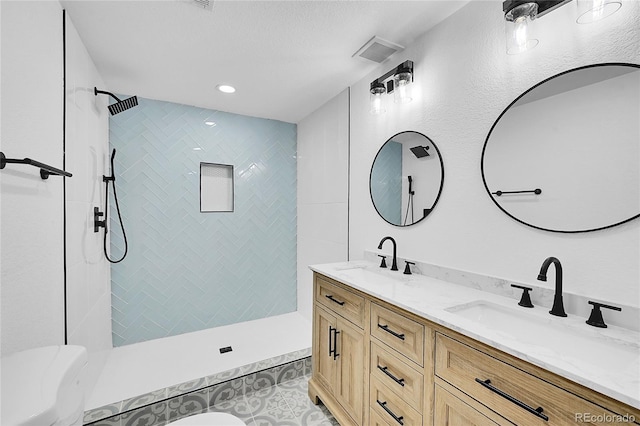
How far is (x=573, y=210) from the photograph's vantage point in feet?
3.74

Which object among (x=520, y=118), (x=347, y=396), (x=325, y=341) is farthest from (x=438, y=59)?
(x=347, y=396)

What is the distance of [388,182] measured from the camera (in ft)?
6.90

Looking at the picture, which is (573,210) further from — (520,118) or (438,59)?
(438,59)

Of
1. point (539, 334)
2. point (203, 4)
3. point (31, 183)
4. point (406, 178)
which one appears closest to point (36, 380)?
point (31, 183)

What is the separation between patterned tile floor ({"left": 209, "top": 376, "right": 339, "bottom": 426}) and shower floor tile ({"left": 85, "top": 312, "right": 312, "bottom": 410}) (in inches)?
9.8

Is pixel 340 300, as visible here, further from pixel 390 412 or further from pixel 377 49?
pixel 377 49

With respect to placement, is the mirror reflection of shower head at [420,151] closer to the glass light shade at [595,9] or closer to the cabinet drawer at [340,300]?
the glass light shade at [595,9]

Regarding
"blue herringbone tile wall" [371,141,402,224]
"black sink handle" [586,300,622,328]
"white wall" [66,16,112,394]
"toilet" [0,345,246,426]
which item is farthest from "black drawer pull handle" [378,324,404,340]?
"white wall" [66,16,112,394]

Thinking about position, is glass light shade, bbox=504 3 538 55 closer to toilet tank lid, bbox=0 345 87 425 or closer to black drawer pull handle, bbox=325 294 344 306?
black drawer pull handle, bbox=325 294 344 306

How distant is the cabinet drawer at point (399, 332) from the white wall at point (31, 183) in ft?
4.95


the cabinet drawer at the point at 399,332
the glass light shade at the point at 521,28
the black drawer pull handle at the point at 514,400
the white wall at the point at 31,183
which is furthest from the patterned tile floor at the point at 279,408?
the glass light shade at the point at 521,28

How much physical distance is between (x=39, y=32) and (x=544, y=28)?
90.7 inches

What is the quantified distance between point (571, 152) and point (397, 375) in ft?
4.05

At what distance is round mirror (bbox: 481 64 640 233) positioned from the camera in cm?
101
